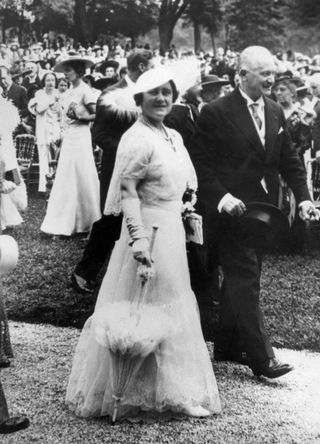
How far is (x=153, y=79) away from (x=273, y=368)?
1.74 meters

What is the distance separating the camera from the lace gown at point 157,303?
11.4 feet

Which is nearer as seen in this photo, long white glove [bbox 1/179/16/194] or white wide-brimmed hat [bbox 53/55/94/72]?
long white glove [bbox 1/179/16/194]

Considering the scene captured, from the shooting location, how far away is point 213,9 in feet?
15.6

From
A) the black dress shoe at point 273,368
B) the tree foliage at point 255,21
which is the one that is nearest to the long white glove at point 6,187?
the black dress shoe at point 273,368

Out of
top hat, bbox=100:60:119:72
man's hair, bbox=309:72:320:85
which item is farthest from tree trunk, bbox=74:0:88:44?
man's hair, bbox=309:72:320:85

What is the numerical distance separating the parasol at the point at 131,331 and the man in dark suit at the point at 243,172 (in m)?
0.73

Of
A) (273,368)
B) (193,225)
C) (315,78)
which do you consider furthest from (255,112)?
(315,78)

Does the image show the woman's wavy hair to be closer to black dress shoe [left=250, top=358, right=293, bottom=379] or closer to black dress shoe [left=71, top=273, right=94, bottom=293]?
black dress shoe [left=250, top=358, right=293, bottom=379]

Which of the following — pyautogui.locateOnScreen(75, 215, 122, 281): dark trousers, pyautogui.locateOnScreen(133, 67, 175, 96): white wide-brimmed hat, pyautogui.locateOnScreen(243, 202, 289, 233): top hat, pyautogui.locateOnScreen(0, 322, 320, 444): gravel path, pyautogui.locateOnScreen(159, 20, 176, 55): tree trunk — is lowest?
pyautogui.locateOnScreen(0, 322, 320, 444): gravel path

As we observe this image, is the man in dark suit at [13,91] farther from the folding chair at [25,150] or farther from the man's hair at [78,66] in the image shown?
the man's hair at [78,66]

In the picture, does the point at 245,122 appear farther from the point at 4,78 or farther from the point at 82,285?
the point at 82,285

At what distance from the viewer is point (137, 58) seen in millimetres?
4695

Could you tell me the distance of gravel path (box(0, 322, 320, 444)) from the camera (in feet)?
10.9

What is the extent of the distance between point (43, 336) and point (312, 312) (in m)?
1.86
